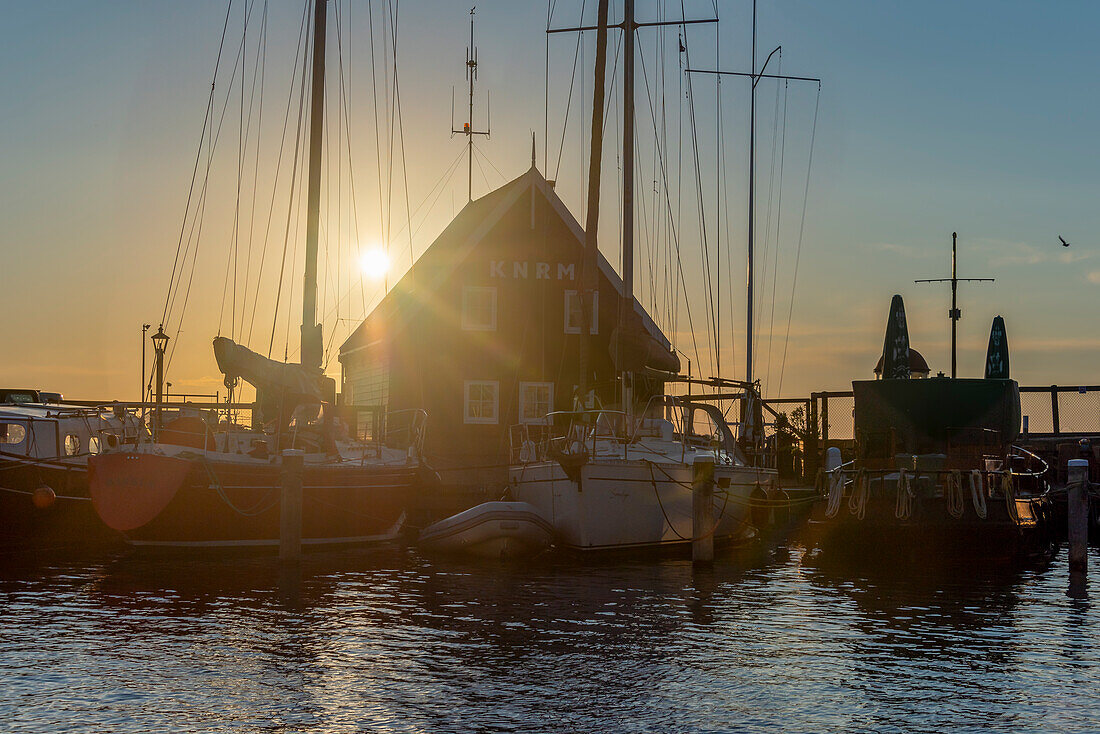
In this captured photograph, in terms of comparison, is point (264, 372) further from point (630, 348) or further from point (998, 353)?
point (998, 353)

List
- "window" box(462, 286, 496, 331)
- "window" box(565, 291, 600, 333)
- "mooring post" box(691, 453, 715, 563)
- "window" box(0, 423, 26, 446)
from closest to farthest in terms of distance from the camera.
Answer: "mooring post" box(691, 453, 715, 563) < "window" box(0, 423, 26, 446) < "window" box(462, 286, 496, 331) < "window" box(565, 291, 600, 333)

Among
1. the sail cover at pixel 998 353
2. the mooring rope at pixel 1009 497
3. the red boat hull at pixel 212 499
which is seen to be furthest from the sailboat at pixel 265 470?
the sail cover at pixel 998 353

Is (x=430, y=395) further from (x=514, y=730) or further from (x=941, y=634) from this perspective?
(x=514, y=730)

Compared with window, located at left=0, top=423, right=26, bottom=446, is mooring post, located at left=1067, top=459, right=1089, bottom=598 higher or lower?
lower

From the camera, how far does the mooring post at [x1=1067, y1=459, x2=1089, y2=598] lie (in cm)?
1898

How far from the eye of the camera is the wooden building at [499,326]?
37.9 metres

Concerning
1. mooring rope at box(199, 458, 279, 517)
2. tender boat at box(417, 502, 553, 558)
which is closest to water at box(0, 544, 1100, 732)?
tender boat at box(417, 502, 553, 558)

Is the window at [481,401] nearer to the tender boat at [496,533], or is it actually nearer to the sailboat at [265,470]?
the sailboat at [265,470]

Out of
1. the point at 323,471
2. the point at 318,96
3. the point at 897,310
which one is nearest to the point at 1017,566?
the point at 897,310

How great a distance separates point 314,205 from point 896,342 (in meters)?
14.6

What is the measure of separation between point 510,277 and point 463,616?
24866 mm

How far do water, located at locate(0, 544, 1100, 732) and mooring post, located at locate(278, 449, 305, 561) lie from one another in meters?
0.47

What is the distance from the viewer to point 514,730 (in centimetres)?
909

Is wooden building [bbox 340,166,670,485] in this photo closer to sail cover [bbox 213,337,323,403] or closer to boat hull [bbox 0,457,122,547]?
sail cover [bbox 213,337,323,403]
